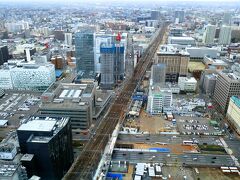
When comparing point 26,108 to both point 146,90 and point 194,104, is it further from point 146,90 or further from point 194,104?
point 194,104

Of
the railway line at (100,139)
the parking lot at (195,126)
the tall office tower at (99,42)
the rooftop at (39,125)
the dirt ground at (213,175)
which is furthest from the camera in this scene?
the tall office tower at (99,42)

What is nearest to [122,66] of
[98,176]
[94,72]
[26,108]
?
[94,72]

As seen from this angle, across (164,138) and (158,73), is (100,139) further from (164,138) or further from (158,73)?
(158,73)

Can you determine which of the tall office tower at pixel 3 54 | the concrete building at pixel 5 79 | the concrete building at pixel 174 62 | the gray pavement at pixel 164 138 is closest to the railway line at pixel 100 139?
the gray pavement at pixel 164 138

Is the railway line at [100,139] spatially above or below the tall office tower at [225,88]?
below

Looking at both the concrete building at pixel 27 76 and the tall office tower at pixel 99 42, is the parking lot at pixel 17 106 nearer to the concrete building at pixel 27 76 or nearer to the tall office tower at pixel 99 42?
the concrete building at pixel 27 76

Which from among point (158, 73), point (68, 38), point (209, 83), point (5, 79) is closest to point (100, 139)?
point (158, 73)

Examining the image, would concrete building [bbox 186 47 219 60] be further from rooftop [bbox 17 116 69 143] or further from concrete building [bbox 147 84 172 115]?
rooftop [bbox 17 116 69 143]

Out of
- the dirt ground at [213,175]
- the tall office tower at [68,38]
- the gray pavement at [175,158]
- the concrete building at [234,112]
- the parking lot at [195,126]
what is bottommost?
the dirt ground at [213,175]
